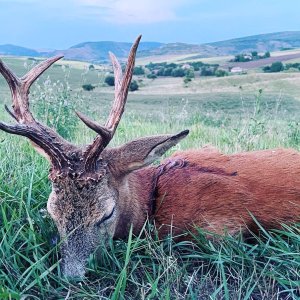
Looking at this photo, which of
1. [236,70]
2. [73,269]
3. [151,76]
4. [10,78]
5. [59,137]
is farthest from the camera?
[236,70]

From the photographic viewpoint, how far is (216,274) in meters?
3.52

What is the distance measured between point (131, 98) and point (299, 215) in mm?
17202

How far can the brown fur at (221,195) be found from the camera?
4004mm

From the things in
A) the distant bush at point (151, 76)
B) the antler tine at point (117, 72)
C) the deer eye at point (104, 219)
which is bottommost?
the distant bush at point (151, 76)

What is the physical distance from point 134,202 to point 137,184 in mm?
213

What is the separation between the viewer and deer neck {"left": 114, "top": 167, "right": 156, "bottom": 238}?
154 inches

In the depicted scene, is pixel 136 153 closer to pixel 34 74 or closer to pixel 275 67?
pixel 34 74

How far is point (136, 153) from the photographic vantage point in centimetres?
373

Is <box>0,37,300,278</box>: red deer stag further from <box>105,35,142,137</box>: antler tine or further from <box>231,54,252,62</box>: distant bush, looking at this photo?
<box>231,54,252,62</box>: distant bush

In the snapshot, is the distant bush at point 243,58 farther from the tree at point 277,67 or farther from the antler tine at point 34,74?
the antler tine at point 34,74

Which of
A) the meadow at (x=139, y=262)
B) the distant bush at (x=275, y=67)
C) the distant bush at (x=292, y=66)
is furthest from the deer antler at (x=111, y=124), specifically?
the distant bush at (x=292, y=66)

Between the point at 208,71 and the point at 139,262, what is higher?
the point at 139,262

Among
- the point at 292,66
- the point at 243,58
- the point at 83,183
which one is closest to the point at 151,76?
the point at 243,58

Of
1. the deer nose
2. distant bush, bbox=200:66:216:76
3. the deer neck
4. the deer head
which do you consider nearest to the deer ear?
the deer head
